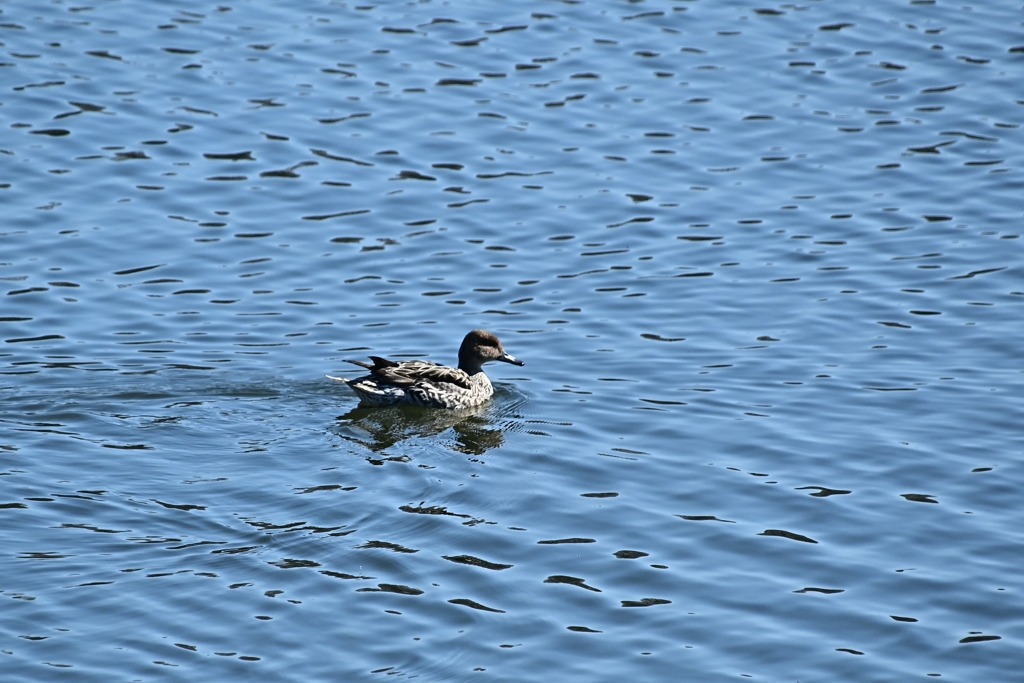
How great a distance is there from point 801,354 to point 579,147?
5.50m

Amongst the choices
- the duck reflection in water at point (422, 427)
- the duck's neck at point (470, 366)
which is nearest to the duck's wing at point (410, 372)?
the duck's neck at point (470, 366)

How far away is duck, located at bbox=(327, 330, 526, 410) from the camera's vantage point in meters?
13.2

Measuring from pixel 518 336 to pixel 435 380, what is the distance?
1.56m

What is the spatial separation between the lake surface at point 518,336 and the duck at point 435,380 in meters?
0.24

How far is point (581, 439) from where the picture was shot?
1250 centimetres

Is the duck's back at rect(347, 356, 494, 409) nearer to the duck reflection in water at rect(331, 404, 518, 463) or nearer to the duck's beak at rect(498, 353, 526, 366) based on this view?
the duck reflection in water at rect(331, 404, 518, 463)

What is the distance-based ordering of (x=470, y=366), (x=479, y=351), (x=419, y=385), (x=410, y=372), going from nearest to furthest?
(x=410, y=372) → (x=419, y=385) → (x=479, y=351) → (x=470, y=366)

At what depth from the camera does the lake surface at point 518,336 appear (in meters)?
9.49

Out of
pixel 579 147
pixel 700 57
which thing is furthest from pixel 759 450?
pixel 700 57

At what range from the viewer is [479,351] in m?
13.7

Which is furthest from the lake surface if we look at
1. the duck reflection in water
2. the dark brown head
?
the dark brown head

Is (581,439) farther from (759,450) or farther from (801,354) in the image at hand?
(801,354)

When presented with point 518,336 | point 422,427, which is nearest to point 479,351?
point 422,427

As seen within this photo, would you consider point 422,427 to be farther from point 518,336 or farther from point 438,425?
point 518,336
